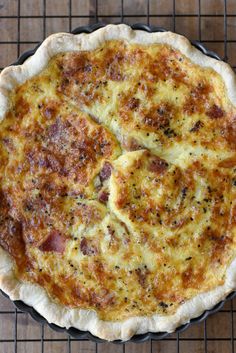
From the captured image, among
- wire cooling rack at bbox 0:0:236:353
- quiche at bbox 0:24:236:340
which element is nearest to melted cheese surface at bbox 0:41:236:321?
quiche at bbox 0:24:236:340

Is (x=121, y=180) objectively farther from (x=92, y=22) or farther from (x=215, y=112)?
(x=92, y=22)

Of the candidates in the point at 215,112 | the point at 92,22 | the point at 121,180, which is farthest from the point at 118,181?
the point at 92,22

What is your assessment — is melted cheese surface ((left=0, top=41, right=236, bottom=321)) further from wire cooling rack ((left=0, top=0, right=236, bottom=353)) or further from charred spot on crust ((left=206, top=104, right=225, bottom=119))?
wire cooling rack ((left=0, top=0, right=236, bottom=353))

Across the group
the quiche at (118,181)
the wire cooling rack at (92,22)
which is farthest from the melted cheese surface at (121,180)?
the wire cooling rack at (92,22)

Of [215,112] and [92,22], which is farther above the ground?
[92,22]

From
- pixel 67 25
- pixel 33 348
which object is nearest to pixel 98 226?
pixel 33 348

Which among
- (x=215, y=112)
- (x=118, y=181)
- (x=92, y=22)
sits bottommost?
(x=118, y=181)

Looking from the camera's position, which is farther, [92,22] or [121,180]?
[92,22]
